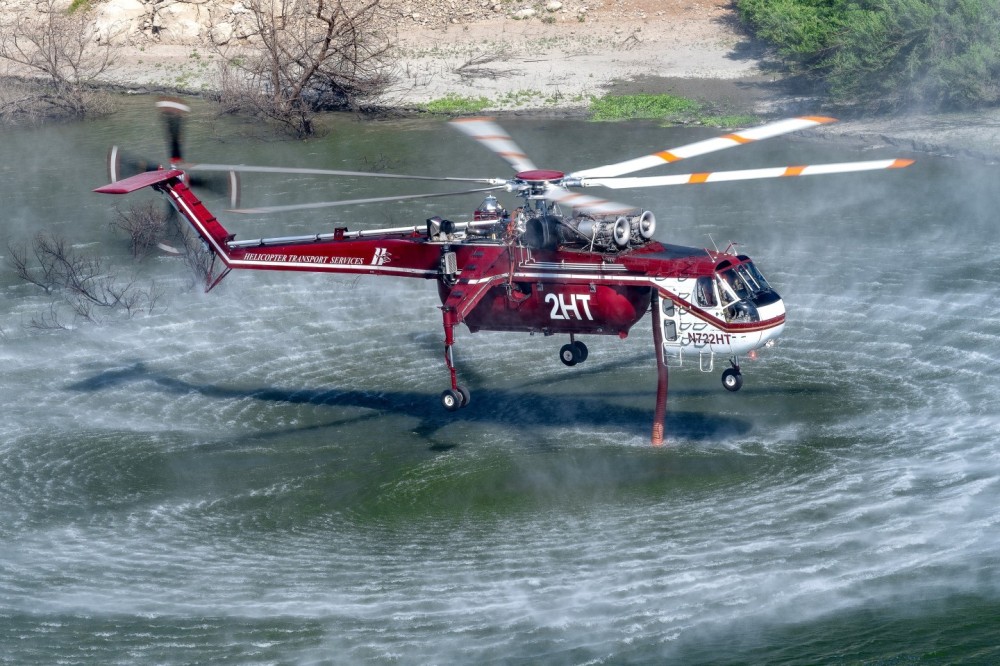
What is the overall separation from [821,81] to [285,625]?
30726 millimetres

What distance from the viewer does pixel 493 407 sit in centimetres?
2195

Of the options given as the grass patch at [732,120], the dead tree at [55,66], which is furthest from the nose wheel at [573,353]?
the dead tree at [55,66]

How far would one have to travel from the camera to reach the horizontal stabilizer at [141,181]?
19.5 meters

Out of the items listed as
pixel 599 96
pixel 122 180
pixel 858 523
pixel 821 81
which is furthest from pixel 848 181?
pixel 122 180

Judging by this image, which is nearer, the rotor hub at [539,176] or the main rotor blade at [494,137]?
the rotor hub at [539,176]

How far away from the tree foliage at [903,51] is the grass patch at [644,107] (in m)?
4.12

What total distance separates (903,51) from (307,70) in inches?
763

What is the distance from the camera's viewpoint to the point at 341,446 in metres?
21.0

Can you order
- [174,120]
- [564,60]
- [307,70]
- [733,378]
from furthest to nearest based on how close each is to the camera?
[564,60]
[307,70]
[174,120]
[733,378]

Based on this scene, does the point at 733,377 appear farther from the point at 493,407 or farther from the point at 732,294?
the point at 493,407

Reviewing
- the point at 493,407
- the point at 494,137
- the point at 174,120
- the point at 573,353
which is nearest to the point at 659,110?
the point at 493,407

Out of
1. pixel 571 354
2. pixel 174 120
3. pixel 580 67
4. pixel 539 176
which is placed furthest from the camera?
pixel 580 67

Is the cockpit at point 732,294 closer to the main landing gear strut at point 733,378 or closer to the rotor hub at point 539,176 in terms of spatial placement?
the main landing gear strut at point 733,378

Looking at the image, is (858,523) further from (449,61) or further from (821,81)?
(449,61)
